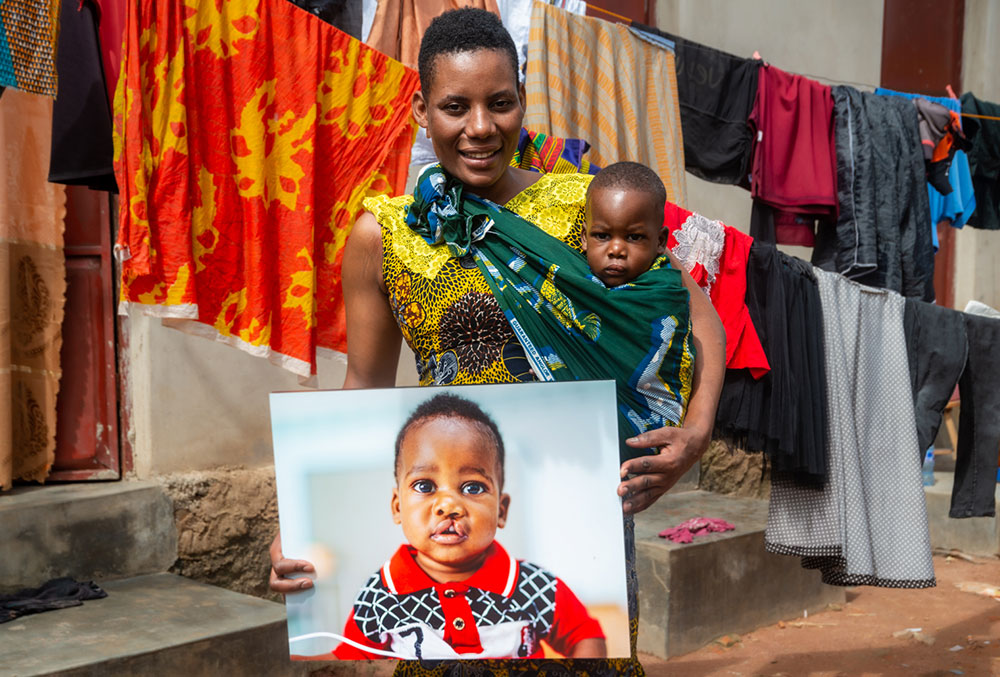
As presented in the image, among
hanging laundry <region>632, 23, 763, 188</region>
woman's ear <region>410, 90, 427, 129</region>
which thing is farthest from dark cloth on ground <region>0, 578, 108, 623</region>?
hanging laundry <region>632, 23, 763, 188</region>

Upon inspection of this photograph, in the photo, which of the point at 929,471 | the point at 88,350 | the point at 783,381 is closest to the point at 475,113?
the point at 783,381

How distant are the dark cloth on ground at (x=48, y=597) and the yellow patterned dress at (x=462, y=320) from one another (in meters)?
2.12

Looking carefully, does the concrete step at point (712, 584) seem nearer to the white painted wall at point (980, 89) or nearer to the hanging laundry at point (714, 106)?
the hanging laundry at point (714, 106)

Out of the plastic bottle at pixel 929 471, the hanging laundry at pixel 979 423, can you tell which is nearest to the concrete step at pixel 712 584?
the hanging laundry at pixel 979 423

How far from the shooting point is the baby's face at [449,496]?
1277 mm

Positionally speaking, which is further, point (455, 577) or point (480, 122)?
point (480, 122)

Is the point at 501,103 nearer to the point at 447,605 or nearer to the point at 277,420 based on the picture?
the point at 277,420

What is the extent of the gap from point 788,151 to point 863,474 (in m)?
1.54

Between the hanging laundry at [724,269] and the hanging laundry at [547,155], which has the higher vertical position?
the hanging laundry at [547,155]

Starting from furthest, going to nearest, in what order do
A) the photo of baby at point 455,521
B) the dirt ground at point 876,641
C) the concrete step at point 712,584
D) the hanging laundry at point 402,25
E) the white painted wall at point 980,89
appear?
the white painted wall at point 980,89
the concrete step at point 712,584
the dirt ground at point 876,641
the hanging laundry at point 402,25
the photo of baby at point 455,521

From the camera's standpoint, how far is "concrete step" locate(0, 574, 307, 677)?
8.95 feet

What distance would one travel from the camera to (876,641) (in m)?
4.65

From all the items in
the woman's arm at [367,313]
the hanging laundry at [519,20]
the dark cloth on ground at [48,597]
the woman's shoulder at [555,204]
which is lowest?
the dark cloth on ground at [48,597]

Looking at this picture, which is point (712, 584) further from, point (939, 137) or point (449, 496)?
point (449, 496)
